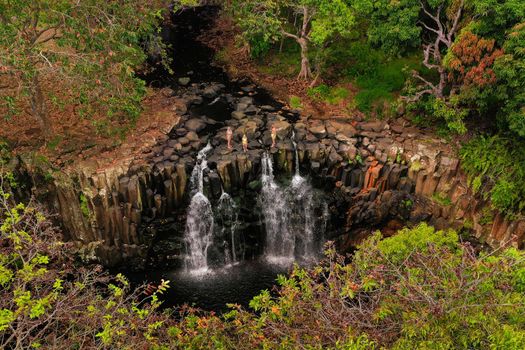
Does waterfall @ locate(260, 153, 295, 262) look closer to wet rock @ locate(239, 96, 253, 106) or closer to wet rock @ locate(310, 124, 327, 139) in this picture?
Answer: wet rock @ locate(310, 124, 327, 139)

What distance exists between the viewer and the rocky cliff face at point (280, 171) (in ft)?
72.7

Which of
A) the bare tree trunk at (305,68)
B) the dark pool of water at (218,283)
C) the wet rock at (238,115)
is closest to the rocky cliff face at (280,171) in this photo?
the wet rock at (238,115)

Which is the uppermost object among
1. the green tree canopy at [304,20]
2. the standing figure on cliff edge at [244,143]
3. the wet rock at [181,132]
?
the green tree canopy at [304,20]

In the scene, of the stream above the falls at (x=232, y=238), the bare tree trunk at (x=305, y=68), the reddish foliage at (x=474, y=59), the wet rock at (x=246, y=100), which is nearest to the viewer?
the reddish foliage at (x=474, y=59)

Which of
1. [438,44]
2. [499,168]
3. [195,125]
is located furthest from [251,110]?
[499,168]

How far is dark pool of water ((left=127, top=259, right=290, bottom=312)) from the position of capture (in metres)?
22.0

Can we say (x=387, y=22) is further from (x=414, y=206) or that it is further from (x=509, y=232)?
(x=509, y=232)

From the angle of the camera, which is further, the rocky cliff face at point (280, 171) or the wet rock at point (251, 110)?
the wet rock at point (251, 110)

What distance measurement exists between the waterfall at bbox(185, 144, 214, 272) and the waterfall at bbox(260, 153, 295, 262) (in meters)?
3.12

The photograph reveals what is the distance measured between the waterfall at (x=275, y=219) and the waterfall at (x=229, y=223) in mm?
1676

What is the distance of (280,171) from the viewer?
2442 cm

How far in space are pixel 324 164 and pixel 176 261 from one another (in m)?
9.60

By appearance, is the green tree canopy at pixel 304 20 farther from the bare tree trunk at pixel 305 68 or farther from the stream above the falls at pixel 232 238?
the stream above the falls at pixel 232 238

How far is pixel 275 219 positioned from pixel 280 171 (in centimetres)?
273
